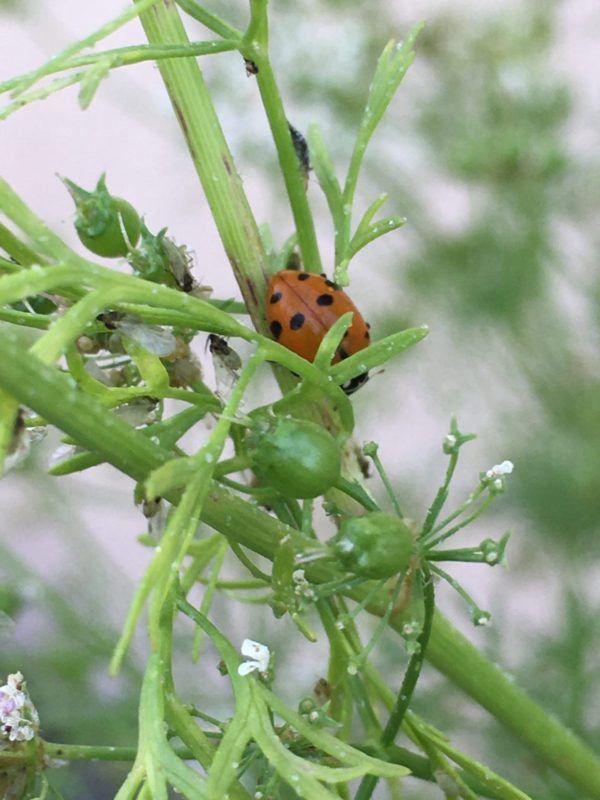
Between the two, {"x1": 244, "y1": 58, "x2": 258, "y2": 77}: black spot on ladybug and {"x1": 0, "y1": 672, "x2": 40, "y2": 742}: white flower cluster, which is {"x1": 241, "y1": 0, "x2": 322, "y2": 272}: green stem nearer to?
{"x1": 244, "y1": 58, "x2": 258, "y2": 77}: black spot on ladybug

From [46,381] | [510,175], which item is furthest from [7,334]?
[510,175]

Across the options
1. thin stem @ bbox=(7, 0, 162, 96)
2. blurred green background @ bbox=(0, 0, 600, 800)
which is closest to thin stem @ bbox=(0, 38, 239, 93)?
thin stem @ bbox=(7, 0, 162, 96)

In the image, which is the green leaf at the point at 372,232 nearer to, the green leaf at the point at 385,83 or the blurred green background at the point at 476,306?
the green leaf at the point at 385,83

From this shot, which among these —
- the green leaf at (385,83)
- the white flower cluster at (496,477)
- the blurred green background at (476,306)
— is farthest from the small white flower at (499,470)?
the blurred green background at (476,306)

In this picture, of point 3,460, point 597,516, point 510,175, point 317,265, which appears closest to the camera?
point 3,460

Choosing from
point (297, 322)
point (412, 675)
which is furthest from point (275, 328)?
point (412, 675)

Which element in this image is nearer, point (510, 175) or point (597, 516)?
point (510, 175)

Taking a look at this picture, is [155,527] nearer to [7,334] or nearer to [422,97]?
[7,334]
